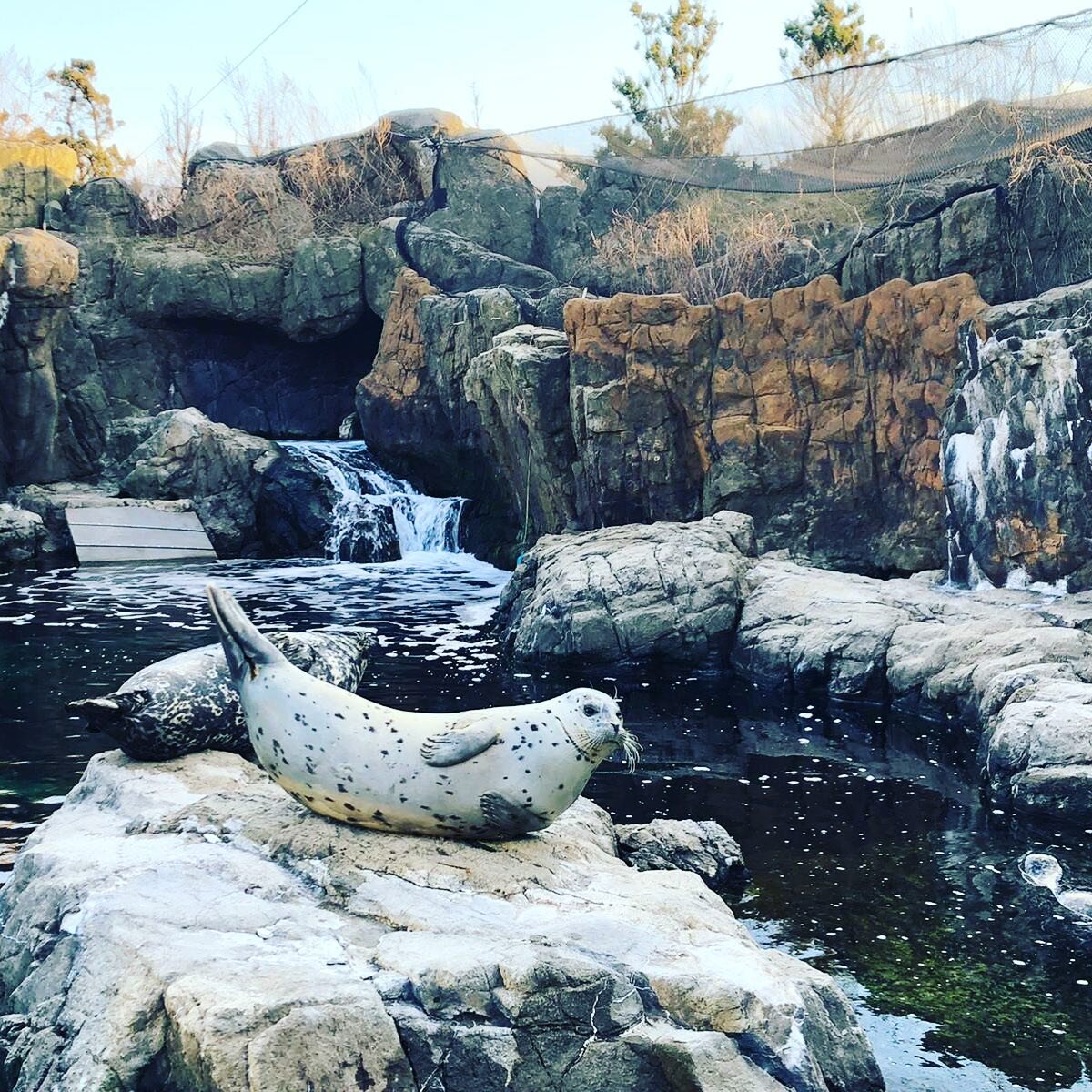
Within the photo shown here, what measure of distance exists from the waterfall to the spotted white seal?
13.1 metres

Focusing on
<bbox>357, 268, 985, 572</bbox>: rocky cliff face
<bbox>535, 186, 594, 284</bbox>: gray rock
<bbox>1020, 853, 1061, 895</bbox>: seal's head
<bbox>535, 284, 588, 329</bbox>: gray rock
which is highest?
<bbox>535, 186, 594, 284</bbox>: gray rock

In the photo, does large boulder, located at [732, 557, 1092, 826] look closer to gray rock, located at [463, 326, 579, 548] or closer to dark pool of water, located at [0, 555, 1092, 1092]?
dark pool of water, located at [0, 555, 1092, 1092]

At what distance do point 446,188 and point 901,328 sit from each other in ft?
40.1

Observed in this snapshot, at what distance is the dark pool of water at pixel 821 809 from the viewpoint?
4668 mm

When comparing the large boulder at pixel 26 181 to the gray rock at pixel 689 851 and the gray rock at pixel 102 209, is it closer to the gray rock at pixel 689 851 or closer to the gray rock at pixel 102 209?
the gray rock at pixel 102 209

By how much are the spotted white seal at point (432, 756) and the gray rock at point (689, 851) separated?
1213 millimetres

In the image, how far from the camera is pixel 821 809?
7.14 m

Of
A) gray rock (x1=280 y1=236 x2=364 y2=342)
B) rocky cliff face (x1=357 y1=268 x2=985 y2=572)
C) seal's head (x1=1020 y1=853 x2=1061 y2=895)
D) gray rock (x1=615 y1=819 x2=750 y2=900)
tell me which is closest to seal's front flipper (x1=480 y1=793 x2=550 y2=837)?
gray rock (x1=615 y1=819 x2=750 y2=900)

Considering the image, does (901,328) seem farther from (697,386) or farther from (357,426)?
(357,426)

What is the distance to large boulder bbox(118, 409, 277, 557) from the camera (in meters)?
18.1

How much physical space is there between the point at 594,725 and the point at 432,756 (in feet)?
1.83

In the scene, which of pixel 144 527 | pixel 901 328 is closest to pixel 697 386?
pixel 901 328

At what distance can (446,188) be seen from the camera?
23.7 meters

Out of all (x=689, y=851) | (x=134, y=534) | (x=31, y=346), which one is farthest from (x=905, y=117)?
(x=31, y=346)
